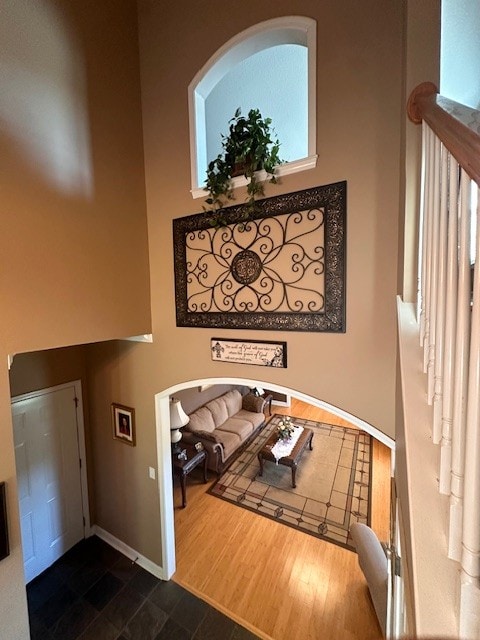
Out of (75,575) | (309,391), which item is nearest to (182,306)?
(309,391)

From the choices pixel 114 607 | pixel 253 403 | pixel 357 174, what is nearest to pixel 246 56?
pixel 357 174

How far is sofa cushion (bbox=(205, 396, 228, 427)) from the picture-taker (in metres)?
5.39

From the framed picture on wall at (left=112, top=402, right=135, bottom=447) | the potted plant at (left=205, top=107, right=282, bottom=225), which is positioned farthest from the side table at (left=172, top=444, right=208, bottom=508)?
the potted plant at (left=205, top=107, right=282, bottom=225)

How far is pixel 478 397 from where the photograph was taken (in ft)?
1.38

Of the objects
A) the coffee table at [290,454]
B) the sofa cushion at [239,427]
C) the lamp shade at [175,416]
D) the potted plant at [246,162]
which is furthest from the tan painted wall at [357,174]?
the sofa cushion at [239,427]

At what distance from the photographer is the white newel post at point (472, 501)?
1.39 feet

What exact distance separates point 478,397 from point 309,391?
1.53 m

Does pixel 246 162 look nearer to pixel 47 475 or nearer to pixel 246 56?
pixel 246 56

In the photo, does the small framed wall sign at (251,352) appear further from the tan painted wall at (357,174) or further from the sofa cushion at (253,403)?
the sofa cushion at (253,403)

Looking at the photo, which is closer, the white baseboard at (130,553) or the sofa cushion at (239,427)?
the white baseboard at (130,553)

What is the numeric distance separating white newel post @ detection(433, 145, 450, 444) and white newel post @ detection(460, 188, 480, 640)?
0.21 m

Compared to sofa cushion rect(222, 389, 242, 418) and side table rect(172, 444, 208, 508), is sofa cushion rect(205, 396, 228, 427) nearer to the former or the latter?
sofa cushion rect(222, 389, 242, 418)

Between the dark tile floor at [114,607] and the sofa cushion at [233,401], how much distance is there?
312 centimetres

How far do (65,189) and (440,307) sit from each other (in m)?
2.43
